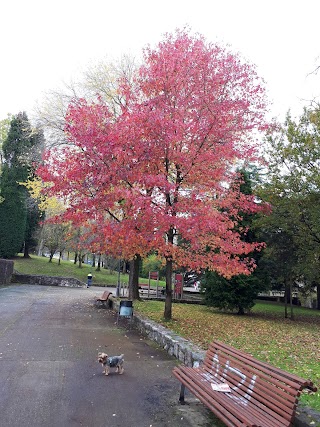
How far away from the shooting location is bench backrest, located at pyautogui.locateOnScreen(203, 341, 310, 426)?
11.1ft

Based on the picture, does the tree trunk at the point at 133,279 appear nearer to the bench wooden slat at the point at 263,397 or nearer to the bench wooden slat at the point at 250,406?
the bench wooden slat at the point at 250,406

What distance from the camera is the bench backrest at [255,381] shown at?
11.1ft

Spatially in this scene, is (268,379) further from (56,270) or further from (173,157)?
(56,270)

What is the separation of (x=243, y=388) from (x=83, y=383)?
264cm

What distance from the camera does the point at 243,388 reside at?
416cm

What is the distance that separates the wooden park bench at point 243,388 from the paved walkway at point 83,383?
44 centimetres

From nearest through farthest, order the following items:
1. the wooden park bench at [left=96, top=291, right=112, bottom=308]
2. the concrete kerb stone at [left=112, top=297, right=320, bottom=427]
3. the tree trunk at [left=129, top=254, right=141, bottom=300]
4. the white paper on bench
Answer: the concrete kerb stone at [left=112, top=297, right=320, bottom=427] < the white paper on bench < the wooden park bench at [left=96, top=291, right=112, bottom=308] < the tree trunk at [left=129, top=254, right=141, bottom=300]

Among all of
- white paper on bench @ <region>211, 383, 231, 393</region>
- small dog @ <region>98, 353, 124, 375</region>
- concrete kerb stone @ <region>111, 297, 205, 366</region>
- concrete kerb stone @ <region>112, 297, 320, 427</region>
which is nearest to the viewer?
concrete kerb stone @ <region>112, 297, 320, 427</region>

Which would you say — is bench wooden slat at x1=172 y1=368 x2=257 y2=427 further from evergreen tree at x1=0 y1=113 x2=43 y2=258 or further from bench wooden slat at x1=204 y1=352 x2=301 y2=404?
evergreen tree at x1=0 y1=113 x2=43 y2=258

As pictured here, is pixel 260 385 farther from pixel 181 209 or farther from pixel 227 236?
pixel 227 236

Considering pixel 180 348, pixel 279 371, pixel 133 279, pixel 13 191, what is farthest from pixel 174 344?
pixel 13 191

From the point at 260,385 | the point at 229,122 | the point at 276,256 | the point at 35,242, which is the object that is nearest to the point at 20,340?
the point at 260,385

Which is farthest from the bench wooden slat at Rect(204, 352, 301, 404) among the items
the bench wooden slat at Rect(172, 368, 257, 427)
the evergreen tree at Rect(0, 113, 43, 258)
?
the evergreen tree at Rect(0, 113, 43, 258)

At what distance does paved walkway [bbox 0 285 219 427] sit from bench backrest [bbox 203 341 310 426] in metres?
0.57
